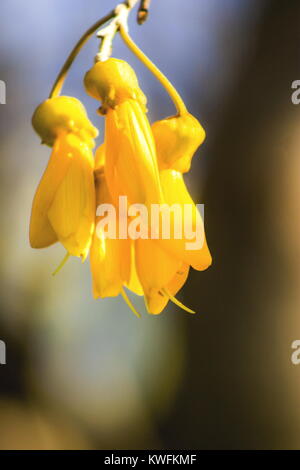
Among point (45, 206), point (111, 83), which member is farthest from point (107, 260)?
point (111, 83)

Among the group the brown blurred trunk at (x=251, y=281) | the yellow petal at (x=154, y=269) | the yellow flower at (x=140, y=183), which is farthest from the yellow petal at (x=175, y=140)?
the brown blurred trunk at (x=251, y=281)

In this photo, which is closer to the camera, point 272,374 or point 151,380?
point 272,374

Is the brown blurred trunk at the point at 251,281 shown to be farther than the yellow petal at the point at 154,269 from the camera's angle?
Yes

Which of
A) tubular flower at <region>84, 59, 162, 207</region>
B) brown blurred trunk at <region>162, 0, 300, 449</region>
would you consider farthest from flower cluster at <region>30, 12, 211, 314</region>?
brown blurred trunk at <region>162, 0, 300, 449</region>

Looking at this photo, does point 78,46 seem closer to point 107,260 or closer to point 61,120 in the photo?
point 61,120

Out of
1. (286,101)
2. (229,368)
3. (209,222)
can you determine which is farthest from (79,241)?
(286,101)

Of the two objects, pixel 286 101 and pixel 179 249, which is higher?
pixel 286 101

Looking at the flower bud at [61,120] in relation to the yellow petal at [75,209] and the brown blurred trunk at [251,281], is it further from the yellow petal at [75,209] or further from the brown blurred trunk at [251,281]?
the brown blurred trunk at [251,281]

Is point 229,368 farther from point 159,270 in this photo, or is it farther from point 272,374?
point 159,270
